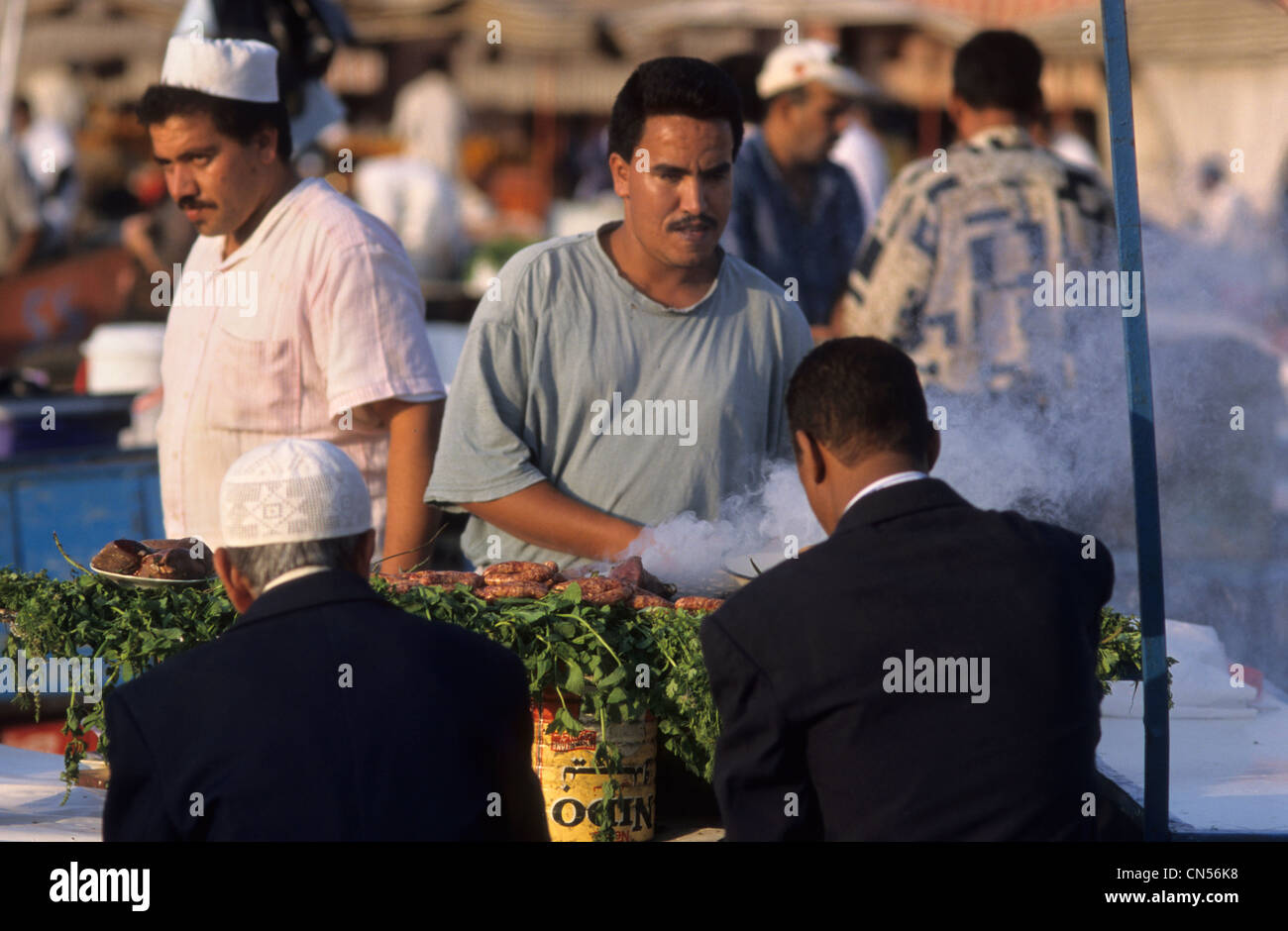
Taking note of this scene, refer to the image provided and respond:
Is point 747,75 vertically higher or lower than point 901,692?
higher

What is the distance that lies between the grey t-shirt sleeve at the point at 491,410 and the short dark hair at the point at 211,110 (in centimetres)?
86

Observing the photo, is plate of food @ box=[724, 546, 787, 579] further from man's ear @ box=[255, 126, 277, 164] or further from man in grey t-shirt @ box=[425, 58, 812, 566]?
man's ear @ box=[255, 126, 277, 164]

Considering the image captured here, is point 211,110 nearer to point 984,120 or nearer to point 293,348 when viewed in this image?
point 293,348

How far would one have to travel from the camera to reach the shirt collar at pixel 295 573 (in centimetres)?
212

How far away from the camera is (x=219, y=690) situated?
6.55 ft

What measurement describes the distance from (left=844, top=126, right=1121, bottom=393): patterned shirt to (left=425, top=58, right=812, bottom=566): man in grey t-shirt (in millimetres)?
Answer: 1351

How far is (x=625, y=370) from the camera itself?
3416mm

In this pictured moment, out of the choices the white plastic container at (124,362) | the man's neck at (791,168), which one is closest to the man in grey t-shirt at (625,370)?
the man's neck at (791,168)

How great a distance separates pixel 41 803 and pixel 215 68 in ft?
5.99

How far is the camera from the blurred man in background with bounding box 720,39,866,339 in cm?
603

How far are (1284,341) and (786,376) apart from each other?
10.2 feet

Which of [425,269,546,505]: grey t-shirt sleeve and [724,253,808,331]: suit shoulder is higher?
[724,253,808,331]: suit shoulder

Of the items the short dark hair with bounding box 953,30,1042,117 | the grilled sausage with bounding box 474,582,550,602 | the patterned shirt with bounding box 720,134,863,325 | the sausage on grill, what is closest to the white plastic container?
the patterned shirt with bounding box 720,134,863,325

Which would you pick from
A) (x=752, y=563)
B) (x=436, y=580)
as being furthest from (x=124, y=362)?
(x=752, y=563)
